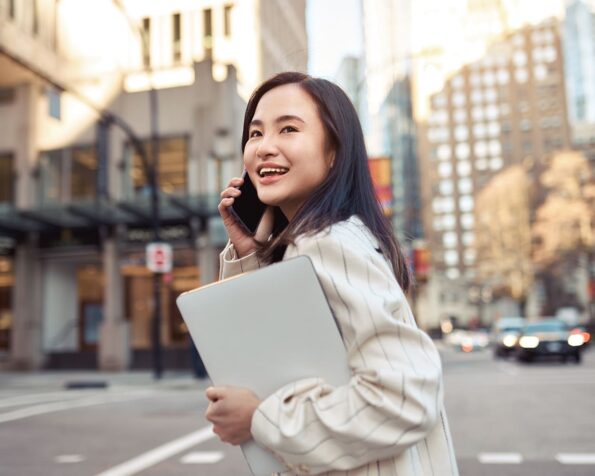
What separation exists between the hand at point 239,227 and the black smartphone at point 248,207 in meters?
0.02

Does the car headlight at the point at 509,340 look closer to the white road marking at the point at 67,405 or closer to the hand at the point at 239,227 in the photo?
the white road marking at the point at 67,405

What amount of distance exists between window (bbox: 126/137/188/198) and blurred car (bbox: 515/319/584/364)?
44.3 feet

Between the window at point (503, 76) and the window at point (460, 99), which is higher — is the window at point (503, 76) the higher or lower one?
the higher one

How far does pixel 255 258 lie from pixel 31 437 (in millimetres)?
8062

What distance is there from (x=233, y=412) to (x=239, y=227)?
25.1 inches

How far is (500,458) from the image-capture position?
6617mm

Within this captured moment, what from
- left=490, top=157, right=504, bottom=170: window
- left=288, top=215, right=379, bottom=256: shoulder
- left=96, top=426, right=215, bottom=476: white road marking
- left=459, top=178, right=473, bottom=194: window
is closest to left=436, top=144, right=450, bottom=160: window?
left=459, top=178, right=473, bottom=194: window

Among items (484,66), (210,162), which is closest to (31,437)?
(210,162)

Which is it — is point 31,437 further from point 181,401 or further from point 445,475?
point 445,475

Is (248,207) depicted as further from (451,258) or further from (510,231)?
(451,258)

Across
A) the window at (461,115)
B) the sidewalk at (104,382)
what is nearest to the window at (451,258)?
the window at (461,115)

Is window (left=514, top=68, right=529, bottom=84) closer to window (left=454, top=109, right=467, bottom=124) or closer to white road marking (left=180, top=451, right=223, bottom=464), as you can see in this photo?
window (left=454, top=109, right=467, bottom=124)

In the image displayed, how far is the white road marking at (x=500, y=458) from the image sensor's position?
6.44 m

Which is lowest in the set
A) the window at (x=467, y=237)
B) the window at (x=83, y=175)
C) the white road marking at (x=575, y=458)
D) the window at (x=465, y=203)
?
the white road marking at (x=575, y=458)
